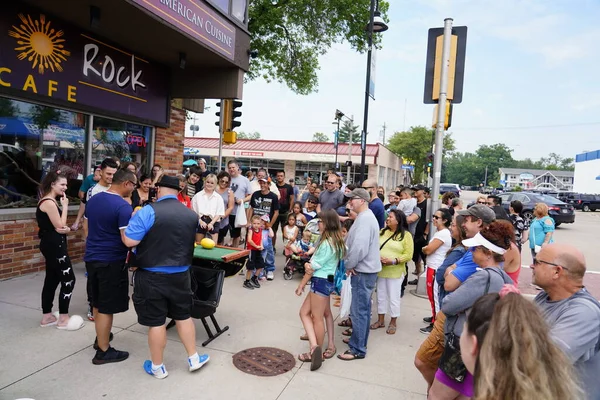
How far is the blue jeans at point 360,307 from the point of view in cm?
425

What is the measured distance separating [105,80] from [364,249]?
5.64 m

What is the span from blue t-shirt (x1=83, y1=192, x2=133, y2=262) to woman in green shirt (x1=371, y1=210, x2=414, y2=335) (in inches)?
119

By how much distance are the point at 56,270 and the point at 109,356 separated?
1.22m

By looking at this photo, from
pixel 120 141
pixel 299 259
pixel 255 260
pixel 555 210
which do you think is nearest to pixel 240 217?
pixel 255 260

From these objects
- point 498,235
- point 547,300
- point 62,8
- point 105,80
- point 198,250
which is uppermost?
point 62,8

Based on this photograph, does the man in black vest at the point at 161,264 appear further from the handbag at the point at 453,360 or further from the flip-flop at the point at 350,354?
the handbag at the point at 453,360

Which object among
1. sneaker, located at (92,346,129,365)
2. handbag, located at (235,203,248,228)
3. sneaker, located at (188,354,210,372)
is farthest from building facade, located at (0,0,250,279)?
sneaker, located at (188,354,210,372)

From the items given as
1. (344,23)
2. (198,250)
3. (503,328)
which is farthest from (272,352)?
(344,23)

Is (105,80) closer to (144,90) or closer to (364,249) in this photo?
(144,90)

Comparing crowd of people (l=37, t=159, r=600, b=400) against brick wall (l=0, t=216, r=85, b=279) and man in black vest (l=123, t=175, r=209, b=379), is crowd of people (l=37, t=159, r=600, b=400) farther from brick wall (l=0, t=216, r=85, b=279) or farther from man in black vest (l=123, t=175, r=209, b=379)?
brick wall (l=0, t=216, r=85, b=279)

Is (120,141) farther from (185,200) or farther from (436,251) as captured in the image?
(436,251)

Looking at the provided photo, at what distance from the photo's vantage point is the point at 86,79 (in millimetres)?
6812

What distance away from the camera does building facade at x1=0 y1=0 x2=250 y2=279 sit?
5.76 meters

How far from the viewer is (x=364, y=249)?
13.6ft
